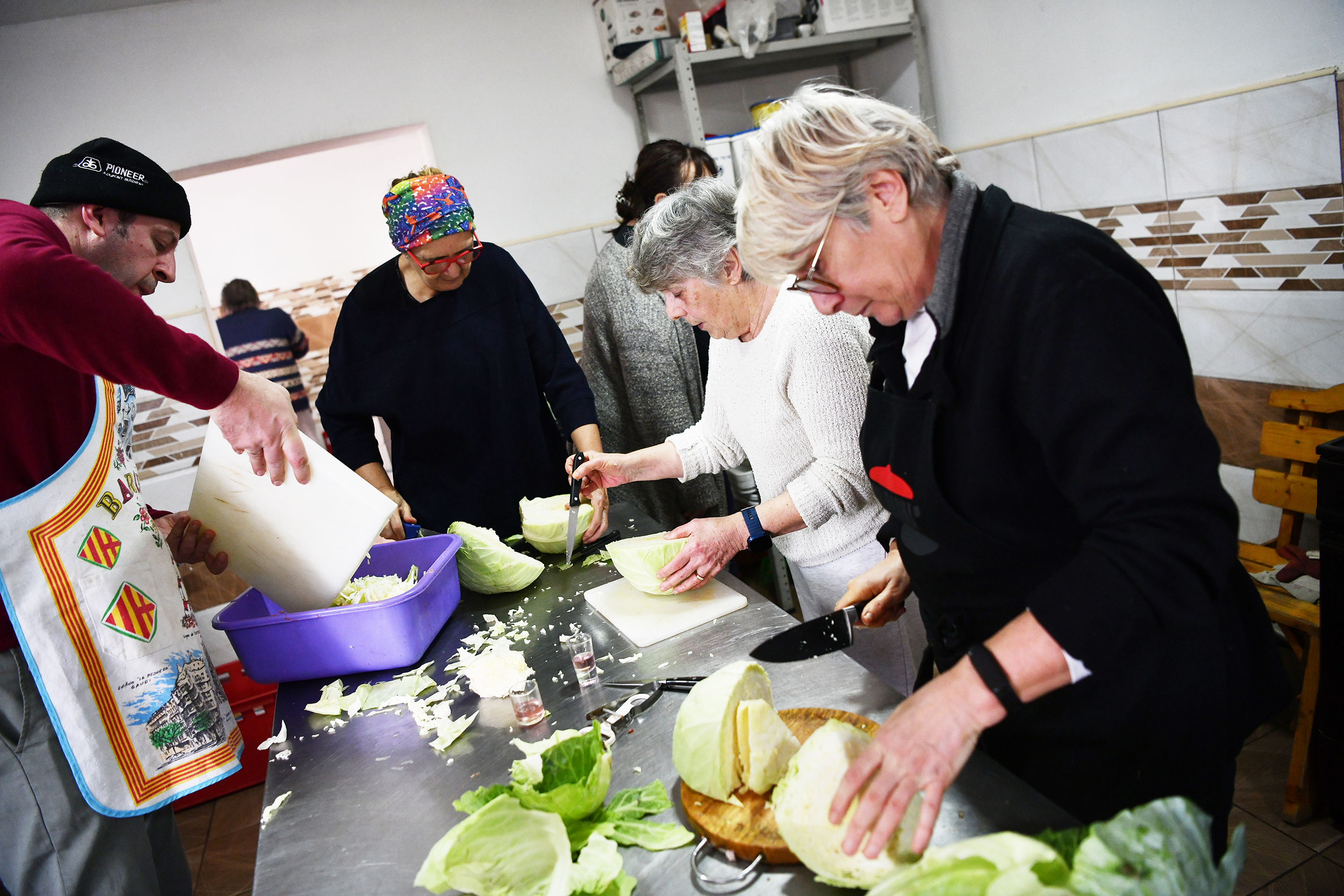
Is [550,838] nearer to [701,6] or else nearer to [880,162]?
[880,162]

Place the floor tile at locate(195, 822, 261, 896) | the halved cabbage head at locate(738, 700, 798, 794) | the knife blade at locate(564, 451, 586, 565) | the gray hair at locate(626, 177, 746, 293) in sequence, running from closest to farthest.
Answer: the halved cabbage head at locate(738, 700, 798, 794)
the gray hair at locate(626, 177, 746, 293)
the knife blade at locate(564, 451, 586, 565)
the floor tile at locate(195, 822, 261, 896)

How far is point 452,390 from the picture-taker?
304 centimetres

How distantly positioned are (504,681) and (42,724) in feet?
3.09

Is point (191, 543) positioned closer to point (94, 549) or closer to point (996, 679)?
point (94, 549)

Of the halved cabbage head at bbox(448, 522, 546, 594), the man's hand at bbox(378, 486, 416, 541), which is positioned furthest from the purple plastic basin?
the man's hand at bbox(378, 486, 416, 541)

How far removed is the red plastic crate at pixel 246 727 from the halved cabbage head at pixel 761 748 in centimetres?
328

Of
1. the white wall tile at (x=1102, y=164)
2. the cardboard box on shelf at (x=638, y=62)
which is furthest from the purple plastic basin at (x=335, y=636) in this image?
the cardboard box on shelf at (x=638, y=62)

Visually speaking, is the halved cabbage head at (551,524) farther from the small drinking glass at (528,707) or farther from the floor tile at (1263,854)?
Result: the floor tile at (1263,854)

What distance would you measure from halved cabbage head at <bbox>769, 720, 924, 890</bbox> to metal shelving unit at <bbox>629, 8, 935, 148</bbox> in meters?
3.45

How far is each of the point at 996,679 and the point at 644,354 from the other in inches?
108

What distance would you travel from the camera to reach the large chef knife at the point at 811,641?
65.4 inches

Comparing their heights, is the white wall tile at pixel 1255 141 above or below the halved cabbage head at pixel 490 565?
above

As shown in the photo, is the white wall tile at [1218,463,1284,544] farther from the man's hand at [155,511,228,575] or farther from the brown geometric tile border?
the man's hand at [155,511,228,575]

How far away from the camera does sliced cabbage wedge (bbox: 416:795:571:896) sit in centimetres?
120
